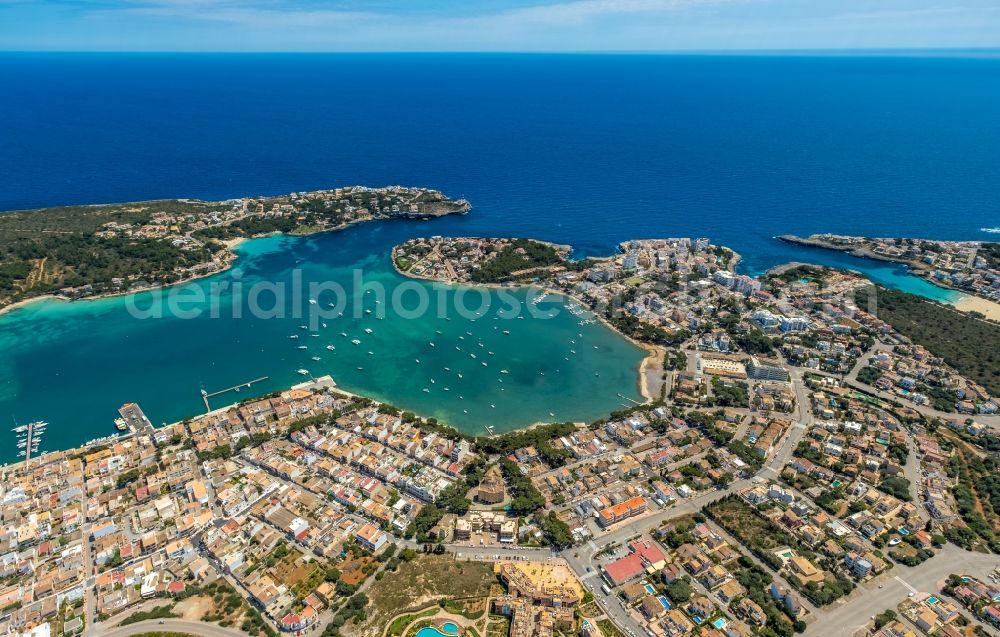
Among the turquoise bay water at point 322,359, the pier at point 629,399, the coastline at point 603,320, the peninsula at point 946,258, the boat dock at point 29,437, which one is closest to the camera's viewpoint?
the boat dock at point 29,437

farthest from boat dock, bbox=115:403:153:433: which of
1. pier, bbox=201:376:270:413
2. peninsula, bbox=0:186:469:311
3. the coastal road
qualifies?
peninsula, bbox=0:186:469:311

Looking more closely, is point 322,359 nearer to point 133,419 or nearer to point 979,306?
point 133,419

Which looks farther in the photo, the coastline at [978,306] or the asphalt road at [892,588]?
the coastline at [978,306]

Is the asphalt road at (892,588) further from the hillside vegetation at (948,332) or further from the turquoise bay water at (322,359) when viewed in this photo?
the hillside vegetation at (948,332)

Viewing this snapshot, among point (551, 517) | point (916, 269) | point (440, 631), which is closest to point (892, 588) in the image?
point (551, 517)

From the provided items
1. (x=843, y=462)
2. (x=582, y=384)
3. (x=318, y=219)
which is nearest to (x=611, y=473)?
(x=582, y=384)

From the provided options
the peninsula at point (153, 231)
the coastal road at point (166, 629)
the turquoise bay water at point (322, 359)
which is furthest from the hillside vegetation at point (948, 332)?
the peninsula at point (153, 231)
